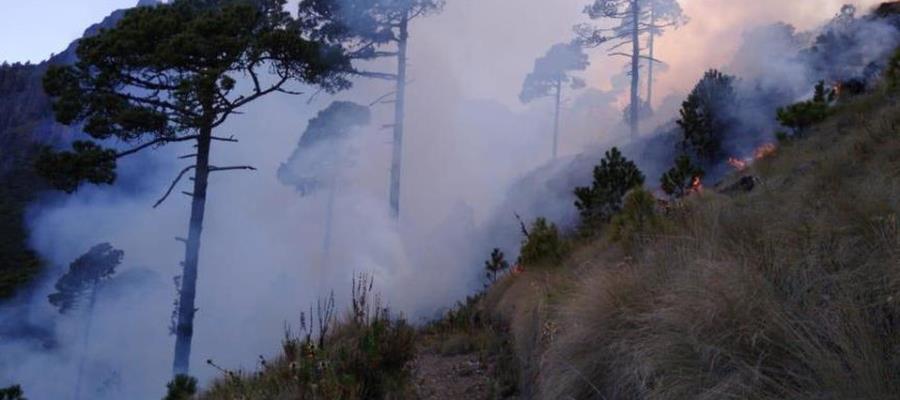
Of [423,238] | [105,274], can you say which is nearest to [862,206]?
[423,238]

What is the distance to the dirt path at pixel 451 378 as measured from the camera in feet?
20.6

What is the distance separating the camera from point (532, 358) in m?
5.58

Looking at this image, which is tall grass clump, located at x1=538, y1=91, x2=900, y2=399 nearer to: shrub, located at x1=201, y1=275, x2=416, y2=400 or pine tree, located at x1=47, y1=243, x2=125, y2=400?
shrub, located at x1=201, y1=275, x2=416, y2=400

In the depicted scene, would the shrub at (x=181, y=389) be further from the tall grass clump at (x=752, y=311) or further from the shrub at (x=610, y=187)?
the shrub at (x=610, y=187)

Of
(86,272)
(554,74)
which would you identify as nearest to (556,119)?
(554,74)

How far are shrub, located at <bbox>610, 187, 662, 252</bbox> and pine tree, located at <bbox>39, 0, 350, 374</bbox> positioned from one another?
33.0 ft

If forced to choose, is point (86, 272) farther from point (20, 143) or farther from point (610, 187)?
point (20, 143)

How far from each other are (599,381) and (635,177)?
7766mm

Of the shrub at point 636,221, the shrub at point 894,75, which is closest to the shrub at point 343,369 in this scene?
the shrub at point 636,221

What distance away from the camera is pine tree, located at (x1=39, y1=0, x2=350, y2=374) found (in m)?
15.6

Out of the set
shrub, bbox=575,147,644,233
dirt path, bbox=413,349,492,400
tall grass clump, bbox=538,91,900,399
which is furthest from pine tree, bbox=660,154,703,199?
tall grass clump, bbox=538,91,900,399

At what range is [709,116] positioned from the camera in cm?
1975

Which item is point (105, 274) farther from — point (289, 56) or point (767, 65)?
point (767, 65)

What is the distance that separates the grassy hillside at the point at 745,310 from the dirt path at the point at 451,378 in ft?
1.98
